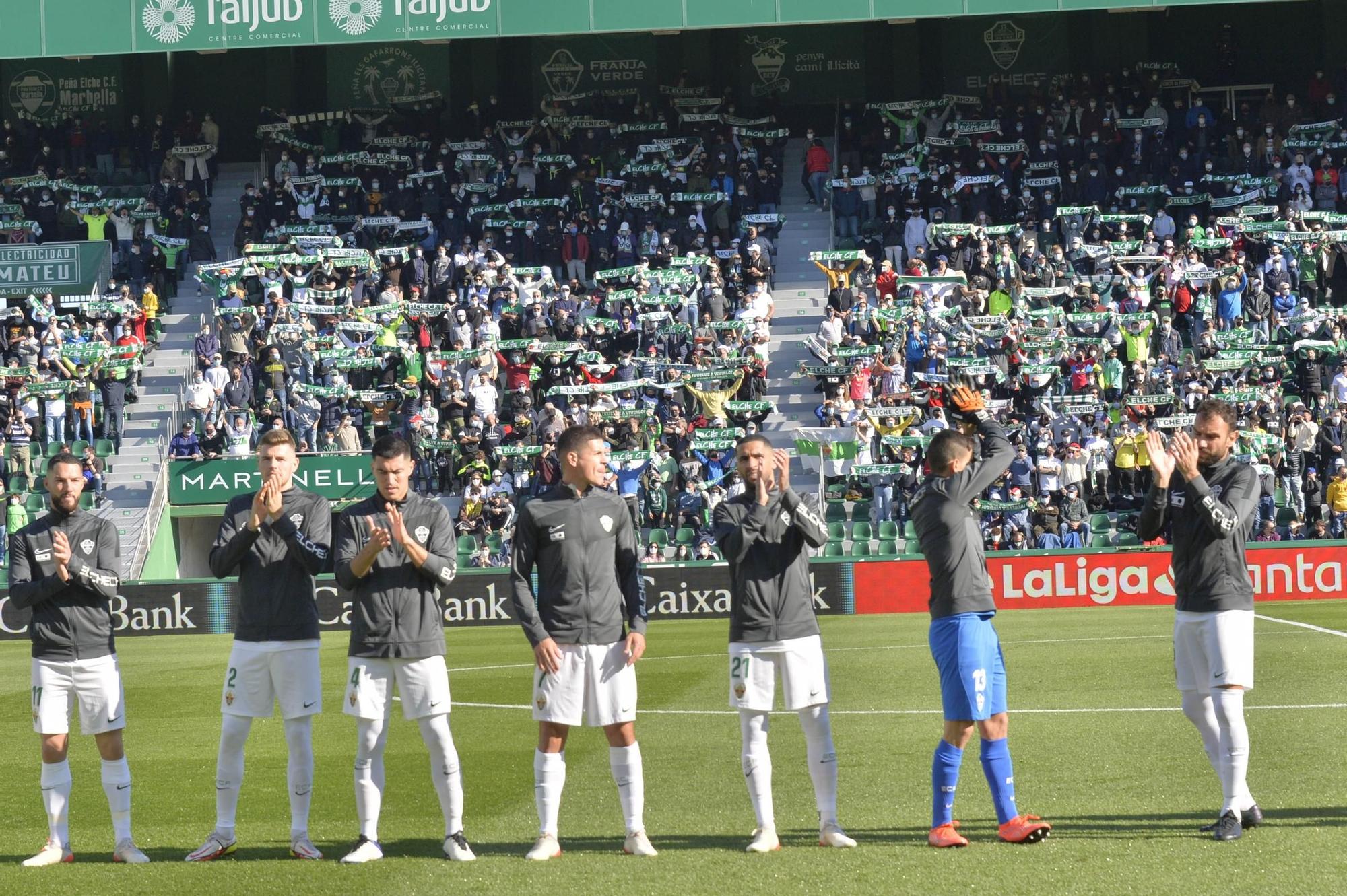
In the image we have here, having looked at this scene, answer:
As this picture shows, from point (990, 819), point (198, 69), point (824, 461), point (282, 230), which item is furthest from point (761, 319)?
point (990, 819)

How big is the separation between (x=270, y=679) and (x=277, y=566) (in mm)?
586

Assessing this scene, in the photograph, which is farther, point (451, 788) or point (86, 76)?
point (86, 76)

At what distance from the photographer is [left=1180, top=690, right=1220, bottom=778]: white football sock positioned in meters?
8.64

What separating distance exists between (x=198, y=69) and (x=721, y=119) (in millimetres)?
13882

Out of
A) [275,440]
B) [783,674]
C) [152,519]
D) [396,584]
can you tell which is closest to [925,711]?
[783,674]

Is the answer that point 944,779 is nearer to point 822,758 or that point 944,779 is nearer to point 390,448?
point 822,758

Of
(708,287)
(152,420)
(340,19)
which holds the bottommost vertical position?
(152,420)

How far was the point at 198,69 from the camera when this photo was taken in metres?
42.1

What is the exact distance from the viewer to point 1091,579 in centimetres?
2478

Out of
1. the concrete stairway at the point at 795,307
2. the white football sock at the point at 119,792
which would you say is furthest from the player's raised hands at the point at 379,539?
the concrete stairway at the point at 795,307

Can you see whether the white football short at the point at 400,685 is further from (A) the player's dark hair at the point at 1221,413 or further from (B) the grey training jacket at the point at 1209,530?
(A) the player's dark hair at the point at 1221,413

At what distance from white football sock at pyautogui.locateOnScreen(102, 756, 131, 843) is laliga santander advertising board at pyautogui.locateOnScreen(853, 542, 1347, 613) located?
55.5ft

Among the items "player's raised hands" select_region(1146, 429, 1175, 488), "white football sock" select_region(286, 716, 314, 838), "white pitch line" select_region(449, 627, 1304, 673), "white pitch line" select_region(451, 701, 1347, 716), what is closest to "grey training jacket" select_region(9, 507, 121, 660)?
"white football sock" select_region(286, 716, 314, 838)

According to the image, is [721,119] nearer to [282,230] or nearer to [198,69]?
[282,230]
